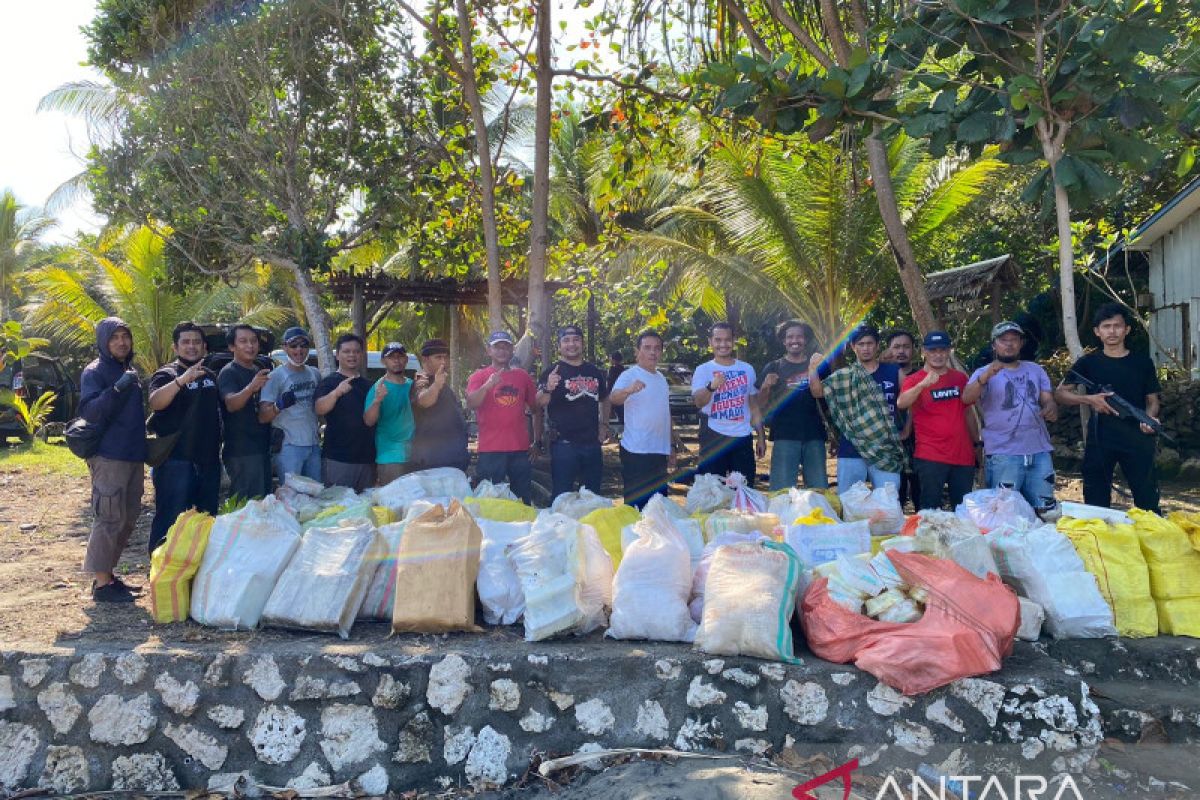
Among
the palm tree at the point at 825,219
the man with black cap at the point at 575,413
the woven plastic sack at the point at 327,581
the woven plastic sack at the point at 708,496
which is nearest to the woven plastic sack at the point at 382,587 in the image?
the woven plastic sack at the point at 327,581

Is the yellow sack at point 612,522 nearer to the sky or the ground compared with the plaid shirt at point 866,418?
nearer to the ground

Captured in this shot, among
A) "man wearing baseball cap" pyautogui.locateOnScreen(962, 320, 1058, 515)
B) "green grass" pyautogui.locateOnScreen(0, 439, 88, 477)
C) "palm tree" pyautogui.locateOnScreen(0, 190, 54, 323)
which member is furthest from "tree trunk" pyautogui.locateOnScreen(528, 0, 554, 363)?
"palm tree" pyautogui.locateOnScreen(0, 190, 54, 323)

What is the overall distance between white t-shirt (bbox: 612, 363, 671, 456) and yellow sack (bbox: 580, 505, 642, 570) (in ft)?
4.04

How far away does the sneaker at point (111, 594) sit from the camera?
4445mm

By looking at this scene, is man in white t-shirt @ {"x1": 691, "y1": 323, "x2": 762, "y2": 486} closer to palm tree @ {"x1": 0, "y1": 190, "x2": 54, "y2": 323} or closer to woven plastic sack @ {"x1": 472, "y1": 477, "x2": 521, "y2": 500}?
woven plastic sack @ {"x1": 472, "y1": 477, "x2": 521, "y2": 500}

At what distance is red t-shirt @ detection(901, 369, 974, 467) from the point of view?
530 cm

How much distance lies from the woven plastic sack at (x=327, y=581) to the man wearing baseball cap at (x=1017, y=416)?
3.50 m

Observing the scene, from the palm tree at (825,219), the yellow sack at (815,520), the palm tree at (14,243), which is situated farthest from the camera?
the palm tree at (14,243)

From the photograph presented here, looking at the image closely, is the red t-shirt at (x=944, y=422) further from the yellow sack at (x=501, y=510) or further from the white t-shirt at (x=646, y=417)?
the yellow sack at (x=501, y=510)

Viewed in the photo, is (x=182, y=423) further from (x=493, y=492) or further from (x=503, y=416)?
(x=503, y=416)

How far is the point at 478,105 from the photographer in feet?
24.6

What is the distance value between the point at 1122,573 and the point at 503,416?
3576 mm

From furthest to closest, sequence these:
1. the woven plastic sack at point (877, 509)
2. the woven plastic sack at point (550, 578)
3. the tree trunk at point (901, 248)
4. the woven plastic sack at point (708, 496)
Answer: the tree trunk at point (901, 248), the woven plastic sack at point (708, 496), the woven plastic sack at point (877, 509), the woven plastic sack at point (550, 578)

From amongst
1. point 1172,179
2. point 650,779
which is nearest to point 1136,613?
point 650,779
